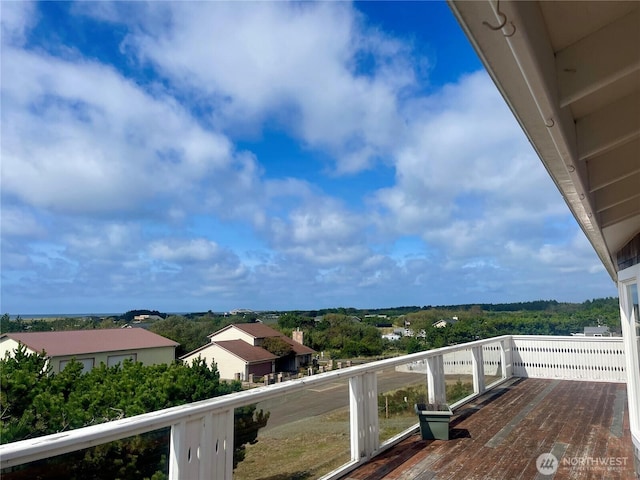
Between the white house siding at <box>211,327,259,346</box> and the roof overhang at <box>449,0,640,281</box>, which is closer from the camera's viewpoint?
the roof overhang at <box>449,0,640,281</box>

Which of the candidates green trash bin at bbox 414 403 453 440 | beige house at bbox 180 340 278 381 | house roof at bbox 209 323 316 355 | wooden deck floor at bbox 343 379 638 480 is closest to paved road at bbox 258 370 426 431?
green trash bin at bbox 414 403 453 440

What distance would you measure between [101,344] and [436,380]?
26327 millimetres

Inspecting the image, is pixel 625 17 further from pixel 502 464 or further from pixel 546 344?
pixel 546 344

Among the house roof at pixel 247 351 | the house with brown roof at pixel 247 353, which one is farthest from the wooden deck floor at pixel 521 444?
the house roof at pixel 247 351

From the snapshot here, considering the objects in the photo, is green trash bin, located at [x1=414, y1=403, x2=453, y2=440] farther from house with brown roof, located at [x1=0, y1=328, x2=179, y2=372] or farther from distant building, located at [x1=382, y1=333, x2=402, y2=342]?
distant building, located at [x1=382, y1=333, x2=402, y2=342]

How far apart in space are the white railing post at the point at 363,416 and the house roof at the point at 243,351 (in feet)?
95.9

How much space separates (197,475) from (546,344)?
8.06 metres

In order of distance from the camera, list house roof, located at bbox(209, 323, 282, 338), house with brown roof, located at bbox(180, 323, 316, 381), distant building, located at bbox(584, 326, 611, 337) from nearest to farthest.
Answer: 1. distant building, located at bbox(584, 326, 611, 337)
2. house with brown roof, located at bbox(180, 323, 316, 381)
3. house roof, located at bbox(209, 323, 282, 338)

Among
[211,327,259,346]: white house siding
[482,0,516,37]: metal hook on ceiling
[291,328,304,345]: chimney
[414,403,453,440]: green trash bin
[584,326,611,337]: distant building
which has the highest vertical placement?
[482,0,516,37]: metal hook on ceiling

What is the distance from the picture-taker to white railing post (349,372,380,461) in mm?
3899

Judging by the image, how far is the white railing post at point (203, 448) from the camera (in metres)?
2.33

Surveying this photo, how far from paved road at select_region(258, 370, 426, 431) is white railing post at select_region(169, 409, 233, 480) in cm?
38

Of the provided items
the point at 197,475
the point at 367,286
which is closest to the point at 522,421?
the point at 197,475

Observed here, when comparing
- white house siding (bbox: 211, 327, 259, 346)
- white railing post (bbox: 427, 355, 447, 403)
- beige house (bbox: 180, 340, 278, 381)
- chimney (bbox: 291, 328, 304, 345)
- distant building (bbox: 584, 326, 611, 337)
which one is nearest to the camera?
white railing post (bbox: 427, 355, 447, 403)
